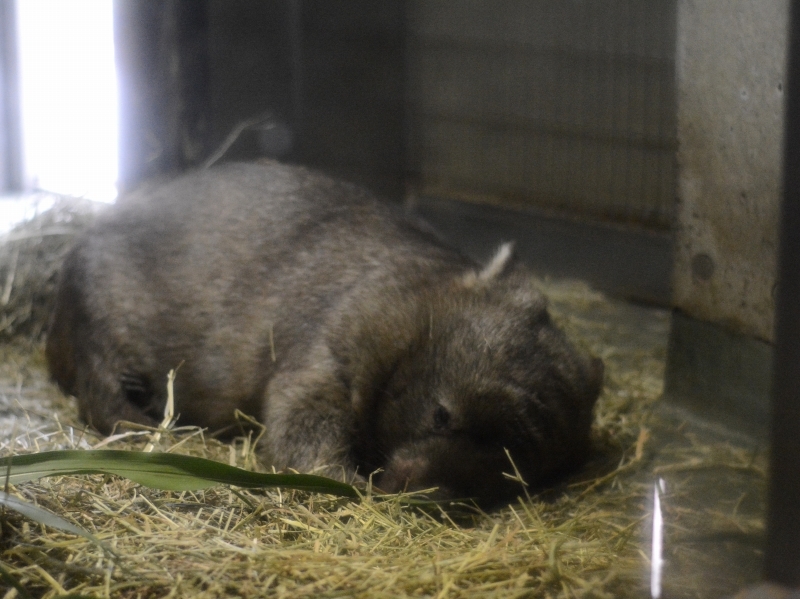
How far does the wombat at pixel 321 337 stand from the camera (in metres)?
3.58

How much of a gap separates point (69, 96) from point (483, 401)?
473cm

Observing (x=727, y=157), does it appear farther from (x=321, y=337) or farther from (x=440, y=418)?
(x=321, y=337)

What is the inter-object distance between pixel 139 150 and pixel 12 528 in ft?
12.3

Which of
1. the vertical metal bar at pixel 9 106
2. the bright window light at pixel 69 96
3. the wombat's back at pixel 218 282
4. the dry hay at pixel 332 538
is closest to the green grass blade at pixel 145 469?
the dry hay at pixel 332 538

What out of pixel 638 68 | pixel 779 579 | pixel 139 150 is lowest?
pixel 779 579

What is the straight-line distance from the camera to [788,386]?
1.88 meters

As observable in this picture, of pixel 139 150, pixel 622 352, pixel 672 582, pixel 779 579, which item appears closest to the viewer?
pixel 779 579

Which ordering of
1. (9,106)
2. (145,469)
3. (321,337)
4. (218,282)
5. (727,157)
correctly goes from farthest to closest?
(9,106) < (218,282) < (321,337) < (727,157) < (145,469)

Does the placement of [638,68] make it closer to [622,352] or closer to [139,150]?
[622,352]

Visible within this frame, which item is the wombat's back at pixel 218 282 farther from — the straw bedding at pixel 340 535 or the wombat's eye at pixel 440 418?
the wombat's eye at pixel 440 418

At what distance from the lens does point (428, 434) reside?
11.7 ft

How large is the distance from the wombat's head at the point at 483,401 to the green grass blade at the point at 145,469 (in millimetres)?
681

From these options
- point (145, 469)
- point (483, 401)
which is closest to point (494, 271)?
point (483, 401)

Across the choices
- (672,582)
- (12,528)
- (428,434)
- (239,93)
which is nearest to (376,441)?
(428,434)
